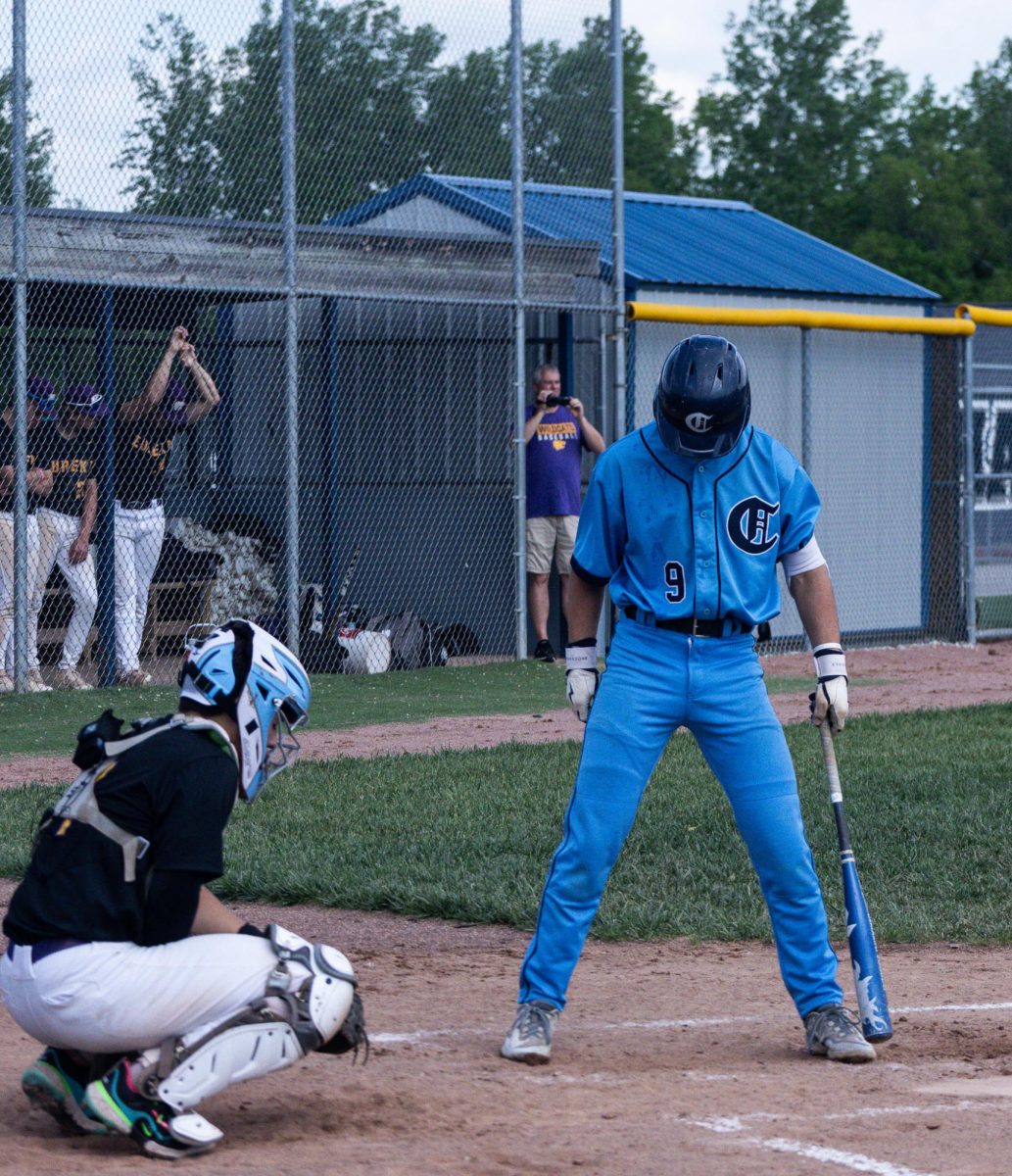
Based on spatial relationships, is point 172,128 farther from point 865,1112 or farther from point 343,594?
point 865,1112

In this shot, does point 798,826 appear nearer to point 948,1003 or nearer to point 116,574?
point 948,1003

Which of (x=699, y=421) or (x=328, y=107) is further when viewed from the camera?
(x=328, y=107)

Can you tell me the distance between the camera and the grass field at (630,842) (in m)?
6.62

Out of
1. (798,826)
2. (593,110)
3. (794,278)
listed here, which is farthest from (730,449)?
(794,278)

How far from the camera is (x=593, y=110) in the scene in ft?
47.5

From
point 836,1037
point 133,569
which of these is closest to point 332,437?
point 133,569

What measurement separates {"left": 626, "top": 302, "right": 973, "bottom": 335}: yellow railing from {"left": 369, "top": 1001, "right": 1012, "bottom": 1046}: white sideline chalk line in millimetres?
9267

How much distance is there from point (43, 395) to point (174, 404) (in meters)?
0.93

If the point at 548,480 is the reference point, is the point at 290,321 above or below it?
above

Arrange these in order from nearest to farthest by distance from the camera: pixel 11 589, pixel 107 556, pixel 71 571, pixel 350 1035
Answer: pixel 350 1035, pixel 11 589, pixel 71 571, pixel 107 556

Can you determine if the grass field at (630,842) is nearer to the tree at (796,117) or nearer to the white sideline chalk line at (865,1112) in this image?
the white sideline chalk line at (865,1112)

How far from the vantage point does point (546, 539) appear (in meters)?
14.0

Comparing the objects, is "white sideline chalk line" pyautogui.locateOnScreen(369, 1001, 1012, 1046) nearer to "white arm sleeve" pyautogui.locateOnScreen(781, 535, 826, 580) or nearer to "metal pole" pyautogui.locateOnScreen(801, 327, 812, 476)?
"white arm sleeve" pyautogui.locateOnScreen(781, 535, 826, 580)

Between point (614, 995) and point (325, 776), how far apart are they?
3969mm
